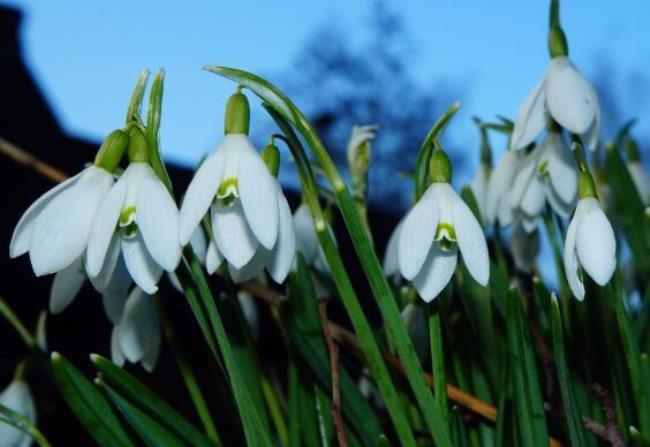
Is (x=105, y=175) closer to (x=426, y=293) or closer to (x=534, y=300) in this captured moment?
(x=426, y=293)

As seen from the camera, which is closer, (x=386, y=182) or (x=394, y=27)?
(x=386, y=182)

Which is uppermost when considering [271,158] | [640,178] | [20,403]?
[271,158]

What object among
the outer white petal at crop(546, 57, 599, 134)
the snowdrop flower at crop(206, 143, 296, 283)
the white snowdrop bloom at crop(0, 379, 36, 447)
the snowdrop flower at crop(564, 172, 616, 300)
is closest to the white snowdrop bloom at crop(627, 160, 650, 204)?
the outer white petal at crop(546, 57, 599, 134)

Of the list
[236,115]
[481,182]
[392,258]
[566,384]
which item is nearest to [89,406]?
[236,115]

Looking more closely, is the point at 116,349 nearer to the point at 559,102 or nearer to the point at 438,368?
the point at 438,368

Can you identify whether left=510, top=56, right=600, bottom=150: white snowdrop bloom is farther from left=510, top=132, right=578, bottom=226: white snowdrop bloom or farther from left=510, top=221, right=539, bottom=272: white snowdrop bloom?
left=510, top=221, right=539, bottom=272: white snowdrop bloom

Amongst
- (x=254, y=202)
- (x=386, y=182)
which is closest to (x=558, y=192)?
(x=254, y=202)
